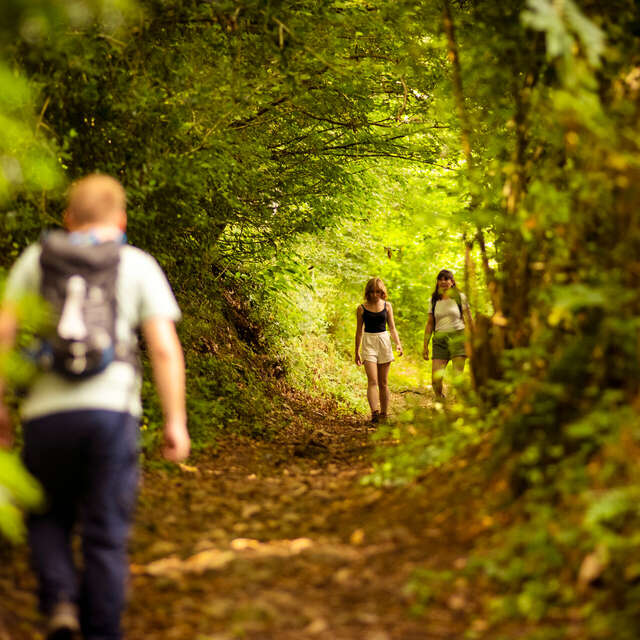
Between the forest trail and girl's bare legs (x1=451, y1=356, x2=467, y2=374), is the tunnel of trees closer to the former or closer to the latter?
the forest trail

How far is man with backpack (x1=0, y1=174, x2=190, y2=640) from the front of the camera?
124 inches

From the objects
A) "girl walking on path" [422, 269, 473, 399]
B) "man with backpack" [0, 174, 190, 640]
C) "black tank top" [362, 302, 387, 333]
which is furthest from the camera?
"black tank top" [362, 302, 387, 333]

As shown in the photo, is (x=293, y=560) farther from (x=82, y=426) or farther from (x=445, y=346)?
(x=445, y=346)

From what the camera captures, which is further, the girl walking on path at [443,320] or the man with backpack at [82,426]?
the girl walking on path at [443,320]

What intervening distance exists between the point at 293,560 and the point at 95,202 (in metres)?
2.16

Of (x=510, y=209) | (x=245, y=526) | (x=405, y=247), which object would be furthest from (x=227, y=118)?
(x=405, y=247)


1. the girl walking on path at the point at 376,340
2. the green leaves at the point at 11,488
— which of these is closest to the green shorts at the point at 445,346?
the girl walking on path at the point at 376,340

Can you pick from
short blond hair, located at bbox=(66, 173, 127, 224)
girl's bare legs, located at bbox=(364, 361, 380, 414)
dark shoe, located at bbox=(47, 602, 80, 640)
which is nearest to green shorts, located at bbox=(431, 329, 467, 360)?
girl's bare legs, located at bbox=(364, 361, 380, 414)

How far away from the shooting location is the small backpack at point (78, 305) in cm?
314

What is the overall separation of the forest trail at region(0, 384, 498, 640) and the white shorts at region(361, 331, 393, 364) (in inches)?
172

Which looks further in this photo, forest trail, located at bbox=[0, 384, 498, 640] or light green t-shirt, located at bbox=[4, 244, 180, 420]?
forest trail, located at bbox=[0, 384, 498, 640]

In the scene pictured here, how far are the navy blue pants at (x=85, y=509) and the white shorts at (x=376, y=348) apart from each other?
7.69 metres

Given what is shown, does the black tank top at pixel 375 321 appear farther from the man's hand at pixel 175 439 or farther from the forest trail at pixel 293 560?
the man's hand at pixel 175 439

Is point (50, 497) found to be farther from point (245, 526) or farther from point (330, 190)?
point (330, 190)
